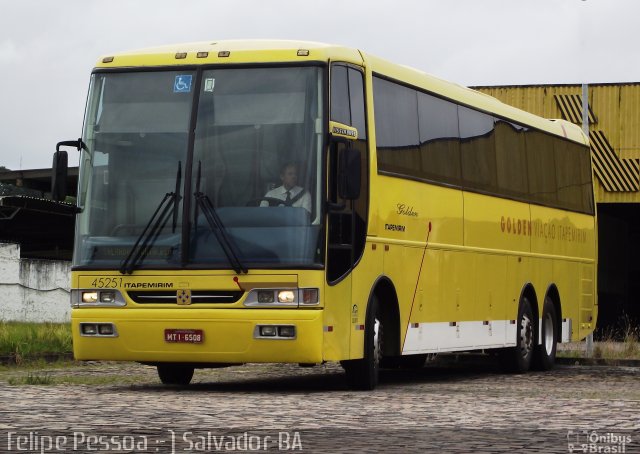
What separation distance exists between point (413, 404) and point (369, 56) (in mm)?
4617

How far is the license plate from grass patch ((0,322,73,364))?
7860 millimetres

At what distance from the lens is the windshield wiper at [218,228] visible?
15.6m

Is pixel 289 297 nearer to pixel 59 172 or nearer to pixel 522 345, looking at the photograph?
pixel 59 172

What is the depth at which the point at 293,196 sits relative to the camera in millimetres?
15648

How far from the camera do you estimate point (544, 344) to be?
23875mm

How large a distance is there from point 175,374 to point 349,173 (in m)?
3.85

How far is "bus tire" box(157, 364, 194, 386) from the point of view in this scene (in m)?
17.9

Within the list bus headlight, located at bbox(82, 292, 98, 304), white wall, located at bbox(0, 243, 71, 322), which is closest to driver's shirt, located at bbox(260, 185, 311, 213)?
bus headlight, located at bbox(82, 292, 98, 304)

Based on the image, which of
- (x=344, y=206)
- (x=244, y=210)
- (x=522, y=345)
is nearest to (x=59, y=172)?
(x=244, y=210)

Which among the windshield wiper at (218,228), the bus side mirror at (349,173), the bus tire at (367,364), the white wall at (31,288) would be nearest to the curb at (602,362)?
the bus tire at (367,364)

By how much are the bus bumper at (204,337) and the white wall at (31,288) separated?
25797 mm

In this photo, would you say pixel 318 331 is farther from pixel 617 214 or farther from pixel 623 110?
pixel 617 214

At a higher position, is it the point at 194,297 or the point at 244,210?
the point at 244,210

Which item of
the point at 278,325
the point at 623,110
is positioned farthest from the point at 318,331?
the point at 623,110
